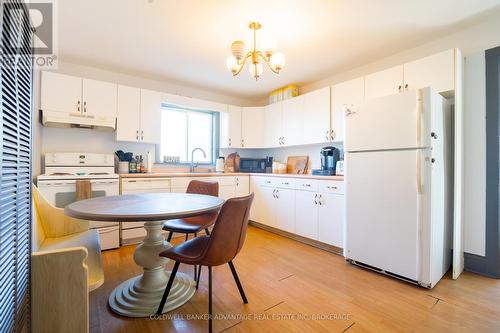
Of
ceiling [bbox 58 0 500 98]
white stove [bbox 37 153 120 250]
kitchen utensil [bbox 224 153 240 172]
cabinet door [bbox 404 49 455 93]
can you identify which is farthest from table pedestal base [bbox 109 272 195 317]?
cabinet door [bbox 404 49 455 93]

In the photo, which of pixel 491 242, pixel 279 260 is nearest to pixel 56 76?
pixel 279 260

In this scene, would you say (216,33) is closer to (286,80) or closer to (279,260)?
(286,80)

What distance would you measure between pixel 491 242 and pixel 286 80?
10.2ft

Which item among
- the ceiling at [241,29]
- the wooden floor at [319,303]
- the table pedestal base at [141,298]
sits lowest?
the wooden floor at [319,303]

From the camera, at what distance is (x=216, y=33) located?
2.36 metres

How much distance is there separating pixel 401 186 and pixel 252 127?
2.79 meters

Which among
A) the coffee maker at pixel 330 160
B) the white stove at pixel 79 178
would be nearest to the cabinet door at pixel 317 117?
the coffee maker at pixel 330 160

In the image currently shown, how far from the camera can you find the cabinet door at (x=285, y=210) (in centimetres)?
325

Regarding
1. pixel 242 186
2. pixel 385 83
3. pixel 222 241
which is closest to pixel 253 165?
pixel 242 186

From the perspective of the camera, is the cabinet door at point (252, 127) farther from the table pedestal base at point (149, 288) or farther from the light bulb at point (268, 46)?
the table pedestal base at point (149, 288)

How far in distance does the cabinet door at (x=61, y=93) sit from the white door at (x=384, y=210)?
3271mm

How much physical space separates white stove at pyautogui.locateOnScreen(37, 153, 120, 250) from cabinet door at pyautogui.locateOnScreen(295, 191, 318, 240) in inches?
90.4

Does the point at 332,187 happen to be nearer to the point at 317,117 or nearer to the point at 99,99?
the point at 317,117

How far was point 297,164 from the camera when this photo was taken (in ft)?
13.0
